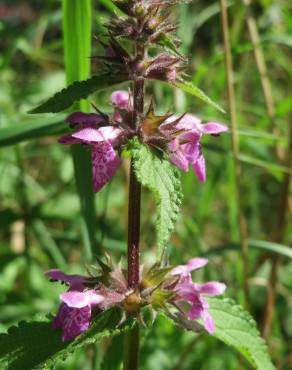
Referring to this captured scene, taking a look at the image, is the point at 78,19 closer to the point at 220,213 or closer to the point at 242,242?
the point at 242,242

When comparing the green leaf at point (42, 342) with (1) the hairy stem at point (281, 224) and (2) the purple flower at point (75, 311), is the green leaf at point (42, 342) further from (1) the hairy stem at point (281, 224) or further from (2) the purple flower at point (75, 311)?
(1) the hairy stem at point (281, 224)

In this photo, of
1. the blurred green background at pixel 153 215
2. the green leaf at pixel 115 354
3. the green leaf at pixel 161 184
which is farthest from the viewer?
the blurred green background at pixel 153 215

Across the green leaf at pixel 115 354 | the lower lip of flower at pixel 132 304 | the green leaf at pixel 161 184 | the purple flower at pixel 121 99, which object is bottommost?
the green leaf at pixel 115 354

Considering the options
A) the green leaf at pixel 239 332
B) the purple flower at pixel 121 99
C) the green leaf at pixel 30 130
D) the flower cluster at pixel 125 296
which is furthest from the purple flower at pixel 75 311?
the green leaf at pixel 30 130

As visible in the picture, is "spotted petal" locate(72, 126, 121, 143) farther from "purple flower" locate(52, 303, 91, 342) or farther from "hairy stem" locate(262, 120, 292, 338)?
"hairy stem" locate(262, 120, 292, 338)

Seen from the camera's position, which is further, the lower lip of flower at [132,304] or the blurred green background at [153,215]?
the blurred green background at [153,215]

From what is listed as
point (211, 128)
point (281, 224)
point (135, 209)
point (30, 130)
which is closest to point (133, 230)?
point (135, 209)

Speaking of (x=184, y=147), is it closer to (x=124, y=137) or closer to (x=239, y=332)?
(x=124, y=137)

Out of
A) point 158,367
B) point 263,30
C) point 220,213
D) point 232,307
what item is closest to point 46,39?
point 220,213
